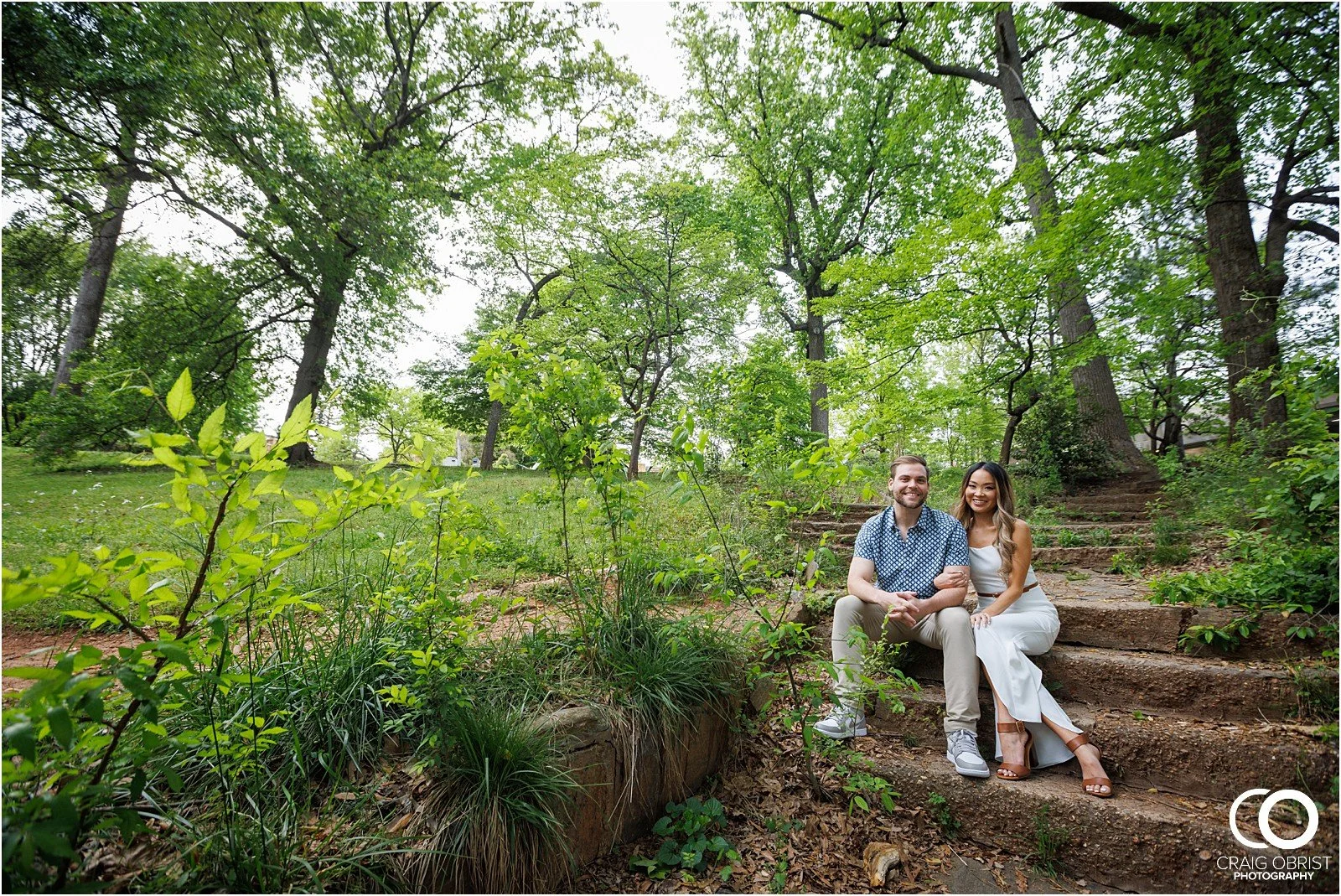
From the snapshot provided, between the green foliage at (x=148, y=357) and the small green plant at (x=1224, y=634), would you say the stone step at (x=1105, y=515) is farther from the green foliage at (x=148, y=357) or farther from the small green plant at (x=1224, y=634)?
the green foliage at (x=148, y=357)

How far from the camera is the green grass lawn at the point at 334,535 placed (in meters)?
2.62

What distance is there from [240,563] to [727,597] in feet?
5.30

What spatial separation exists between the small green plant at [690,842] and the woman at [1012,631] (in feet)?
4.15

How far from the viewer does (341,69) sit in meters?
6.42

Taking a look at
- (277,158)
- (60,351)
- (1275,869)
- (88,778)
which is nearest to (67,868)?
→ (88,778)

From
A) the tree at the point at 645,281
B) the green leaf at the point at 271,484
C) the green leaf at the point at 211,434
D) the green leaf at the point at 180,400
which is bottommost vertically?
the green leaf at the point at 271,484

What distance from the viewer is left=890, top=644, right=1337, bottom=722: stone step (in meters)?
2.26

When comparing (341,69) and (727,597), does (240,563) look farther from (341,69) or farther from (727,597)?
(341,69)

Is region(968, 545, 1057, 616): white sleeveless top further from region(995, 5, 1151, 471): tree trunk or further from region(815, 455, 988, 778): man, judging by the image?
region(995, 5, 1151, 471): tree trunk

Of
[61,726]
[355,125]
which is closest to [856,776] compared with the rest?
[61,726]

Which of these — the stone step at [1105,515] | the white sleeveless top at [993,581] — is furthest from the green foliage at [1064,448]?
the white sleeveless top at [993,581]

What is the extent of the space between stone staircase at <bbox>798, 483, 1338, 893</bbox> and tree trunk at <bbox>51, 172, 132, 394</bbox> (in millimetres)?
6713

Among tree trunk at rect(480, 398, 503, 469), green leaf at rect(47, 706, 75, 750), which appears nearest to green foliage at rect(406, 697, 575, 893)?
green leaf at rect(47, 706, 75, 750)

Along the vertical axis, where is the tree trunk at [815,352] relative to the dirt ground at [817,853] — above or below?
above
